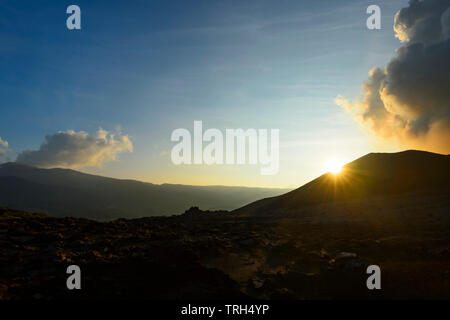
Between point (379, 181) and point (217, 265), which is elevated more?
point (379, 181)

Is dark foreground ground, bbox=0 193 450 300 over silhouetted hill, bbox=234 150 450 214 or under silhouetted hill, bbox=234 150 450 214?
under

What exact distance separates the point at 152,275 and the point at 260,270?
6.29 metres

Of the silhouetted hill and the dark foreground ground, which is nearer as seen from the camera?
the dark foreground ground

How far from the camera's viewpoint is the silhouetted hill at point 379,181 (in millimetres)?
59594

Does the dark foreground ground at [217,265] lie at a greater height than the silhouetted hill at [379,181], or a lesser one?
lesser

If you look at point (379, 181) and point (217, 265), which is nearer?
point (217, 265)

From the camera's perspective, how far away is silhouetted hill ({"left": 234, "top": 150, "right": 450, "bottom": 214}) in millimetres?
59594

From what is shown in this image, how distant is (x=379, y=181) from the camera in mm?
64625

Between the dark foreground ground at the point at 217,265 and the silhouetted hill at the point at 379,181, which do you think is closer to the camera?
the dark foreground ground at the point at 217,265
